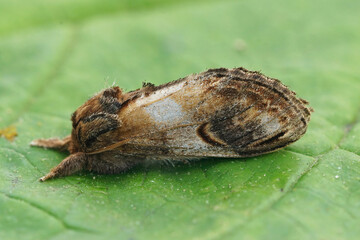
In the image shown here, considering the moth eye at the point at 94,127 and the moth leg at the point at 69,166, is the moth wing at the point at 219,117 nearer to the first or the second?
the moth eye at the point at 94,127

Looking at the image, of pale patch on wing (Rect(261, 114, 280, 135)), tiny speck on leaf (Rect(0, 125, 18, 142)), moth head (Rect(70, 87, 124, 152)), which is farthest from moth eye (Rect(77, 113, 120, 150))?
pale patch on wing (Rect(261, 114, 280, 135))

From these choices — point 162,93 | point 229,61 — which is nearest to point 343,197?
point 162,93

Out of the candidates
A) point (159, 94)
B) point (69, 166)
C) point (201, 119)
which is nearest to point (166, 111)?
point (159, 94)

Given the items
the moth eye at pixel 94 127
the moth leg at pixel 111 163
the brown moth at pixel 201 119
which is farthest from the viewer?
the moth leg at pixel 111 163

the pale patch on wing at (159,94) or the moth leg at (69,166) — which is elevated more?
the pale patch on wing at (159,94)

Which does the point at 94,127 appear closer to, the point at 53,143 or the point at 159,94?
the point at 159,94

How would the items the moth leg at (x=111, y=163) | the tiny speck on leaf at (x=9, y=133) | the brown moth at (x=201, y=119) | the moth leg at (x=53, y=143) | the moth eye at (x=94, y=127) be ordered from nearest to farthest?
the brown moth at (x=201, y=119) < the moth eye at (x=94, y=127) < the moth leg at (x=111, y=163) < the moth leg at (x=53, y=143) < the tiny speck on leaf at (x=9, y=133)

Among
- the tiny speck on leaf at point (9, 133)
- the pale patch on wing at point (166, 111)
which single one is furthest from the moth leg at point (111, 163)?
the tiny speck on leaf at point (9, 133)
